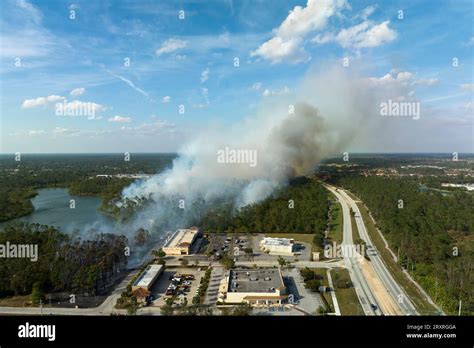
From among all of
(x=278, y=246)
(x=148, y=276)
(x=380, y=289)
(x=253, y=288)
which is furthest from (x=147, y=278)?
(x=380, y=289)

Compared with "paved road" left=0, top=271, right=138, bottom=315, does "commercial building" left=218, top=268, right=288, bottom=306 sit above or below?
above

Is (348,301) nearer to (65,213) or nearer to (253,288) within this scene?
(253,288)

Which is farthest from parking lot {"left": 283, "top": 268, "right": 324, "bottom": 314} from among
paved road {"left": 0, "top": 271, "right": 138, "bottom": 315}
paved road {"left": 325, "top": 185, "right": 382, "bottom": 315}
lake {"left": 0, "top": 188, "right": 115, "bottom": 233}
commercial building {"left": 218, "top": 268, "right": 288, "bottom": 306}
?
lake {"left": 0, "top": 188, "right": 115, "bottom": 233}

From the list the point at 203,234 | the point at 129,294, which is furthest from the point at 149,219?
the point at 129,294

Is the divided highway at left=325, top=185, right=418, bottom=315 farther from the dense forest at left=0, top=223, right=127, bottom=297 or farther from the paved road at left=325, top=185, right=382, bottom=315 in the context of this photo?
the dense forest at left=0, top=223, right=127, bottom=297

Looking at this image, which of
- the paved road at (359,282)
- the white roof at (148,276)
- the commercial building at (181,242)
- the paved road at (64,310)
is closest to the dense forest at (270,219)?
the paved road at (359,282)
